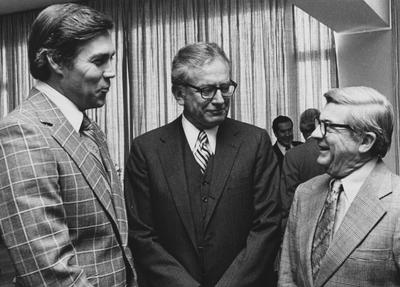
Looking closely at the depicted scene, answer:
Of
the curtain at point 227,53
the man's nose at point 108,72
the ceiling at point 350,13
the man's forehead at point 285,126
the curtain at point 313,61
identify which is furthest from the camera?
the curtain at point 227,53

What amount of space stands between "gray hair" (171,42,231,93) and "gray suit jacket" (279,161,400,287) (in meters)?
0.72

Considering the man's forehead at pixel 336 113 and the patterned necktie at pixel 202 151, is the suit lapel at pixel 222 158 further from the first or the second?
the man's forehead at pixel 336 113

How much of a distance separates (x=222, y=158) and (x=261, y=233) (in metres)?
0.34

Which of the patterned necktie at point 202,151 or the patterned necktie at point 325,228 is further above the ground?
the patterned necktie at point 202,151

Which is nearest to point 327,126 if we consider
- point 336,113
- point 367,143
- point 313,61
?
point 336,113

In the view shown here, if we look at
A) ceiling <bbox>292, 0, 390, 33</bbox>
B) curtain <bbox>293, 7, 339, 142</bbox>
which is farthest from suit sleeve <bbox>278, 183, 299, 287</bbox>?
curtain <bbox>293, 7, 339, 142</bbox>

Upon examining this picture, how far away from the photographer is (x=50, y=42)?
1.80 meters

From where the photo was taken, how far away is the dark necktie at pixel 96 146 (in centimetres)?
195

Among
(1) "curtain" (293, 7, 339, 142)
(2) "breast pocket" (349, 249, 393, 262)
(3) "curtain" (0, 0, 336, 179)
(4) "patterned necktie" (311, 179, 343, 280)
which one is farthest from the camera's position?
(3) "curtain" (0, 0, 336, 179)

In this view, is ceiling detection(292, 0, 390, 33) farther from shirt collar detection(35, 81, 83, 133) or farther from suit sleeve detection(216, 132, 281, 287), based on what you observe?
shirt collar detection(35, 81, 83, 133)

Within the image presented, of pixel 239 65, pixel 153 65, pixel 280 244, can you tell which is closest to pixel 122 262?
pixel 280 244

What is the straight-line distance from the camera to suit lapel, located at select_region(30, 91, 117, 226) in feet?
5.90

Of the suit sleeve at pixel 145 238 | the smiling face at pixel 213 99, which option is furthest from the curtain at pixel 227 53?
the suit sleeve at pixel 145 238

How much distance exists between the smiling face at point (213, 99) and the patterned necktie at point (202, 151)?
0.08m
